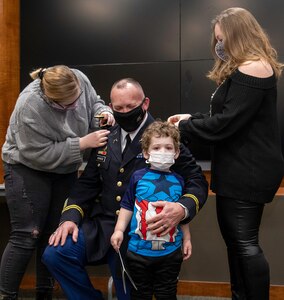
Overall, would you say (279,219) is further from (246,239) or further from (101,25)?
(101,25)

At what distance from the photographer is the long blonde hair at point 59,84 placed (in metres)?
2.10

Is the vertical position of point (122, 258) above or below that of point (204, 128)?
below

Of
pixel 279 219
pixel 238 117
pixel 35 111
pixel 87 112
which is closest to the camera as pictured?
pixel 238 117

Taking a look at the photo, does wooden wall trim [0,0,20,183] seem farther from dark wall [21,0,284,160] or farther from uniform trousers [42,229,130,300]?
uniform trousers [42,229,130,300]

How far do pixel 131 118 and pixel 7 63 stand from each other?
58.1 inches

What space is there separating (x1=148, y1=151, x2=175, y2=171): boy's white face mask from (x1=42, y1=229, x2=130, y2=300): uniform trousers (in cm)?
49

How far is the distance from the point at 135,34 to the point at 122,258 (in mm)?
1998

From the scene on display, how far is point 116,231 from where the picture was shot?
1.88 m

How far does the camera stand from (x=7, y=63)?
307cm

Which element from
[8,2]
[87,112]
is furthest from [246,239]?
[8,2]

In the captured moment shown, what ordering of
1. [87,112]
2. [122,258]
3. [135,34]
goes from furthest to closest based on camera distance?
[135,34], [87,112], [122,258]

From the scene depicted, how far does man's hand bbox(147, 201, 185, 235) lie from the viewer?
1782mm

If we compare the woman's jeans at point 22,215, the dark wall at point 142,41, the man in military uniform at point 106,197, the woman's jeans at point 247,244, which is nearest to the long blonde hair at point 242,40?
the man in military uniform at point 106,197

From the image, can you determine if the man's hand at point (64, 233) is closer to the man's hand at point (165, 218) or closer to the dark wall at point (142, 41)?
the man's hand at point (165, 218)
